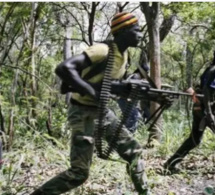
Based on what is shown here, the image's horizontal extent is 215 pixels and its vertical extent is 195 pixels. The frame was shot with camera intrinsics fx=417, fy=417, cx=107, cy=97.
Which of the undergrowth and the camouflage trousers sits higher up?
the camouflage trousers

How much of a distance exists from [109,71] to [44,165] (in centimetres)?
264

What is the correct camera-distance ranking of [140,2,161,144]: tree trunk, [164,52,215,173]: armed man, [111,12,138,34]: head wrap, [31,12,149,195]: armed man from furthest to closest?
[140,2,161,144]: tree trunk < [164,52,215,173]: armed man < [111,12,138,34]: head wrap < [31,12,149,195]: armed man

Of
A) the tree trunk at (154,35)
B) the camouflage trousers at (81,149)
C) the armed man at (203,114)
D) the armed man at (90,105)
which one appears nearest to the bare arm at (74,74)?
the armed man at (90,105)

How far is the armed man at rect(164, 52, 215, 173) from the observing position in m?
4.85

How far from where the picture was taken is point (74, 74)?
→ 129 inches

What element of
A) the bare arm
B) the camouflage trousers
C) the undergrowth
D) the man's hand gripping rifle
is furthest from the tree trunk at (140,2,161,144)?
the bare arm

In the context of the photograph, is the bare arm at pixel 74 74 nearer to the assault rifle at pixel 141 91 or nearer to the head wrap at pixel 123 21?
Answer: the assault rifle at pixel 141 91

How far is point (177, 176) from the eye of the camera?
18.2 ft

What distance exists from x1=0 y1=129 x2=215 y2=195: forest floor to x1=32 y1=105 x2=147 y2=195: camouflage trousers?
2.19 feet

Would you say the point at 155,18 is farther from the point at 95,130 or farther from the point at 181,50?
the point at 181,50

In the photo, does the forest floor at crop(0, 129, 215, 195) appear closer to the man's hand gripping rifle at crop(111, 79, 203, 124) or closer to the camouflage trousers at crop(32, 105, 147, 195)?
the camouflage trousers at crop(32, 105, 147, 195)

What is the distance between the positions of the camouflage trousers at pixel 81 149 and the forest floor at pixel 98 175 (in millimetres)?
668

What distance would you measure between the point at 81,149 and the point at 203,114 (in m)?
2.35

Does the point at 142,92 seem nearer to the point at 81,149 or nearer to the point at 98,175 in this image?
the point at 81,149
